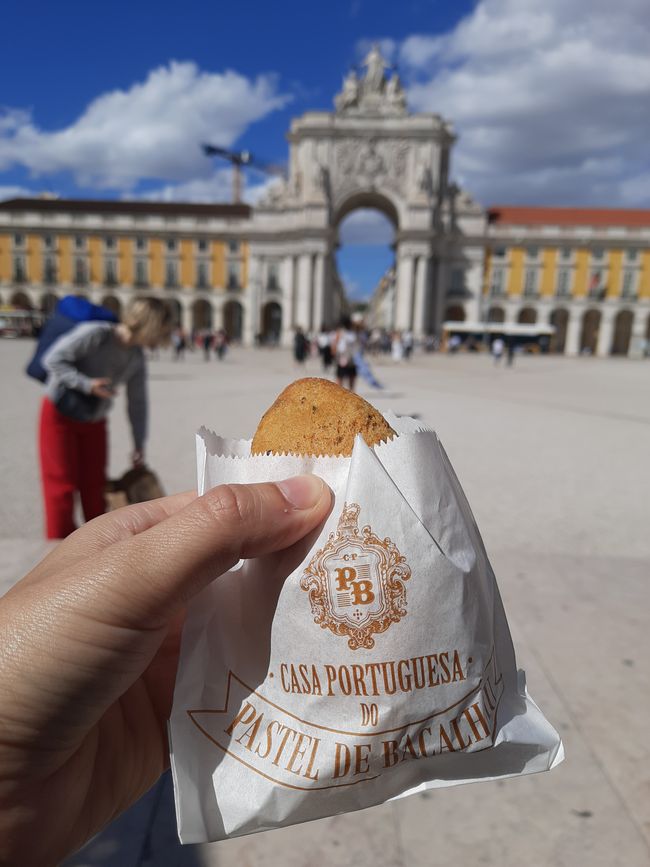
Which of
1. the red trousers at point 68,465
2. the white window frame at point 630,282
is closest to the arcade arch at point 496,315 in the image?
the white window frame at point 630,282

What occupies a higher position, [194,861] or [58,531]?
[58,531]

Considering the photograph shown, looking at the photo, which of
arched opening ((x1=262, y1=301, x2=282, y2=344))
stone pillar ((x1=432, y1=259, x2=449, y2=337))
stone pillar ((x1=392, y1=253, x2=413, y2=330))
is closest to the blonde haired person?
stone pillar ((x1=392, y1=253, x2=413, y2=330))

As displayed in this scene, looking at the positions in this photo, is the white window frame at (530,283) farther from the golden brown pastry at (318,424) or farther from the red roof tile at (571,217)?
the golden brown pastry at (318,424)

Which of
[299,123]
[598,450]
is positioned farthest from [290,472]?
[299,123]

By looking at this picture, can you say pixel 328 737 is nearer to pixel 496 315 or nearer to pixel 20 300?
pixel 496 315

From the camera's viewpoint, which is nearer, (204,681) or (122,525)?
(204,681)

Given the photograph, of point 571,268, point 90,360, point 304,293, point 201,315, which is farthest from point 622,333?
point 90,360

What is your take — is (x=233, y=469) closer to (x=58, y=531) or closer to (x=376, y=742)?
(x=376, y=742)

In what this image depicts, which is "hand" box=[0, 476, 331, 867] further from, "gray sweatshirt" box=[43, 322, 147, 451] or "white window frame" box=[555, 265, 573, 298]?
"white window frame" box=[555, 265, 573, 298]
